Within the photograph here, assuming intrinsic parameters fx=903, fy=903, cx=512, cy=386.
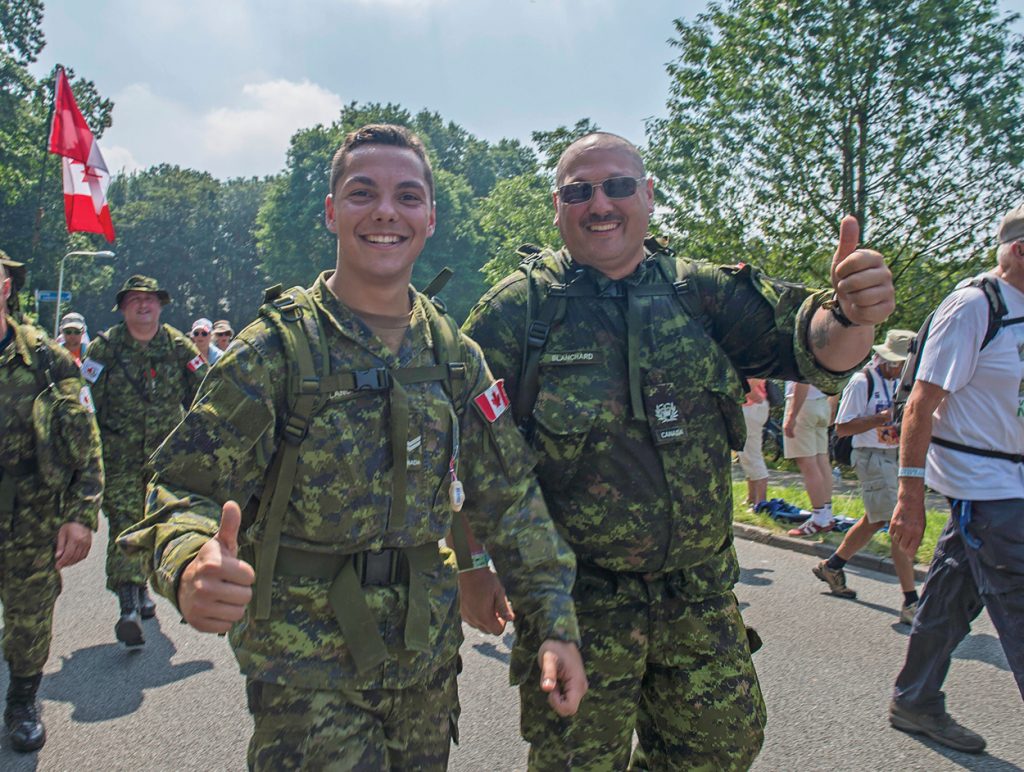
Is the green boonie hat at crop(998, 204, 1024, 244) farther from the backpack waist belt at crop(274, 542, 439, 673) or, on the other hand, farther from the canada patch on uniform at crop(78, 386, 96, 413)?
the canada patch on uniform at crop(78, 386, 96, 413)

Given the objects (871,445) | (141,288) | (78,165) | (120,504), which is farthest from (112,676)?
(78,165)

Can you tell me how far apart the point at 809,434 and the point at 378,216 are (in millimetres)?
7140

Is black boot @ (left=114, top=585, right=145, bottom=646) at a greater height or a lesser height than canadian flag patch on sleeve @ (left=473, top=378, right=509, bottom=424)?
lesser

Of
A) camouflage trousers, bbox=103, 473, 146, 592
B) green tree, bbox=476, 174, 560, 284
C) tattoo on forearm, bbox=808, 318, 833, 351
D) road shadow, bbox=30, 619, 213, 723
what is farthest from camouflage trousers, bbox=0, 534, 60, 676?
green tree, bbox=476, 174, 560, 284

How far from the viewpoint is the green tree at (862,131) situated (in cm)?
1413

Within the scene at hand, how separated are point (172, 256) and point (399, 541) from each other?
218 ft

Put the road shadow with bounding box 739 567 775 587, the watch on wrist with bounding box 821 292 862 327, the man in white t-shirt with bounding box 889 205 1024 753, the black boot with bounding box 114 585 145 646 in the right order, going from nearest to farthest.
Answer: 1. the watch on wrist with bounding box 821 292 862 327
2. the man in white t-shirt with bounding box 889 205 1024 753
3. the black boot with bounding box 114 585 145 646
4. the road shadow with bounding box 739 567 775 587

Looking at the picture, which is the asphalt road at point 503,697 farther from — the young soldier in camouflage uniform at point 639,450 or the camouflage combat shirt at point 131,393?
the young soldier in camouflage uniform at point 639,450

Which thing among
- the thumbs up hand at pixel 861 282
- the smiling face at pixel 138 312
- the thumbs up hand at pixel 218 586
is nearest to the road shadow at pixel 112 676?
the smiling face at pixel 138 312

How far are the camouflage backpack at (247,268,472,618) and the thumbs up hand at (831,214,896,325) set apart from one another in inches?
41.6

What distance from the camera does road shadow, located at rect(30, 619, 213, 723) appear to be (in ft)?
15.6

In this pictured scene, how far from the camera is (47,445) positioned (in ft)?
13.4

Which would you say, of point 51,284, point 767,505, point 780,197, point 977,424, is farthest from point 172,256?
point 977,424

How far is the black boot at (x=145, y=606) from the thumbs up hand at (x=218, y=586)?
4.99 meters
